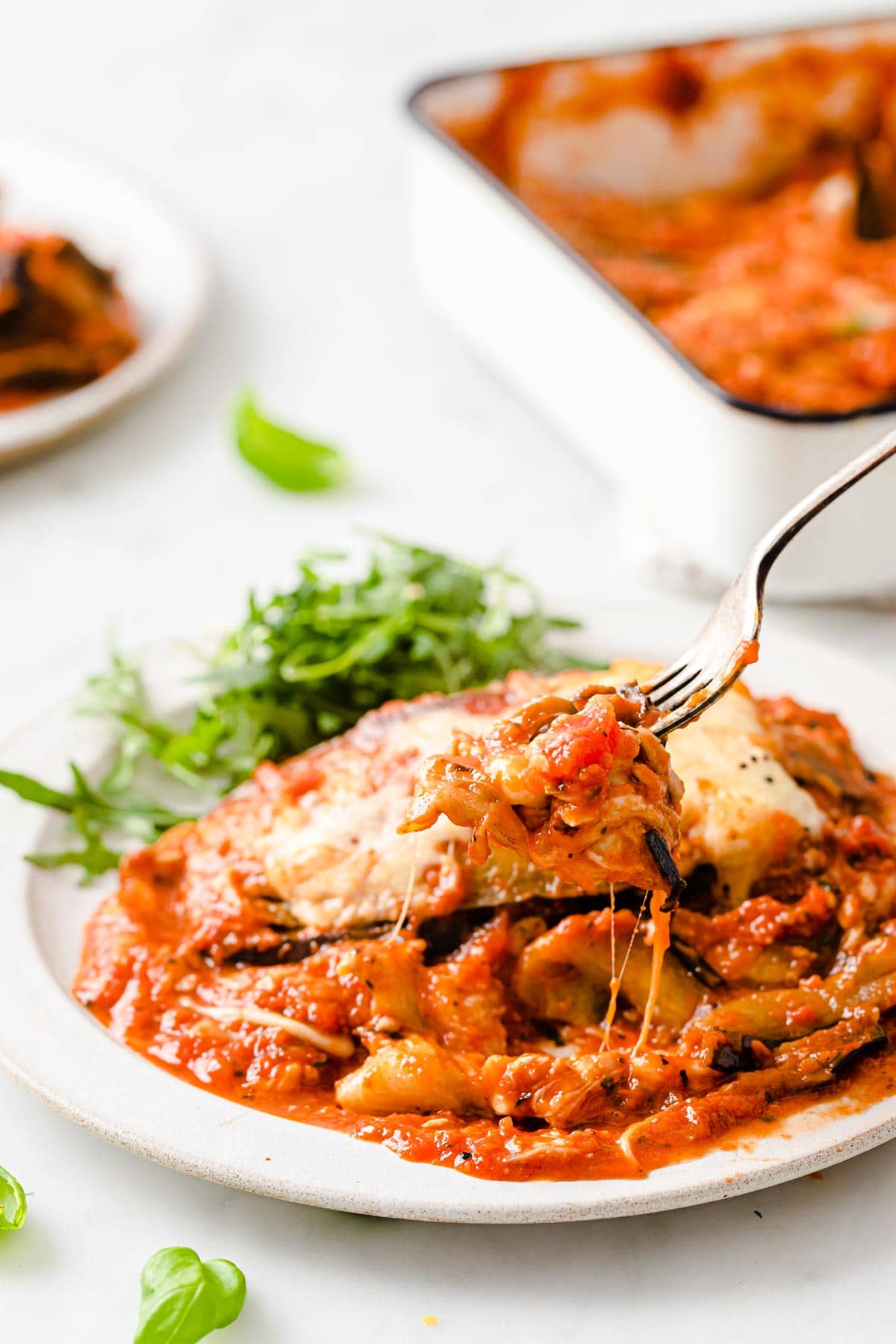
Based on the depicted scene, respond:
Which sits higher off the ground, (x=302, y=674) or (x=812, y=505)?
(x=812, y=505)

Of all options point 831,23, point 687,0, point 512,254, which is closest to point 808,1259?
point 512,254

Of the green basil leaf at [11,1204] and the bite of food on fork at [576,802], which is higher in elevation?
the bite of food on fork at [576,802]

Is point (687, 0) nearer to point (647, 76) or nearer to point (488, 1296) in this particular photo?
point (647, 76)

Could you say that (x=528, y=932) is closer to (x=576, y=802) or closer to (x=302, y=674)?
(x=576, y=802)

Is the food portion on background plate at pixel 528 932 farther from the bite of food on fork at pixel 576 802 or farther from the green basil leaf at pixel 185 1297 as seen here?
the green basil leaf at pixel 185 1297

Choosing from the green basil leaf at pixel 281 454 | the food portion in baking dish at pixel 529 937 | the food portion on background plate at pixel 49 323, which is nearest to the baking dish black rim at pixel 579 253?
the food portion in baking dish at pixel 529 937

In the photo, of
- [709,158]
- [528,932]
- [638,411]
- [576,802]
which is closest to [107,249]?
[709,158]

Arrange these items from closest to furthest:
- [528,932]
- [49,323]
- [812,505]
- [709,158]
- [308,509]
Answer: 1. [812,505]
2. [528,932]
3. [308,509]
4. [49,323]
5. [709,158]

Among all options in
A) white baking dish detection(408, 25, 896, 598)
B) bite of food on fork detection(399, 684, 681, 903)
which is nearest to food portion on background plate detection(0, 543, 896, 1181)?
bite of food on fork detection(399, 684, 681, 903)
